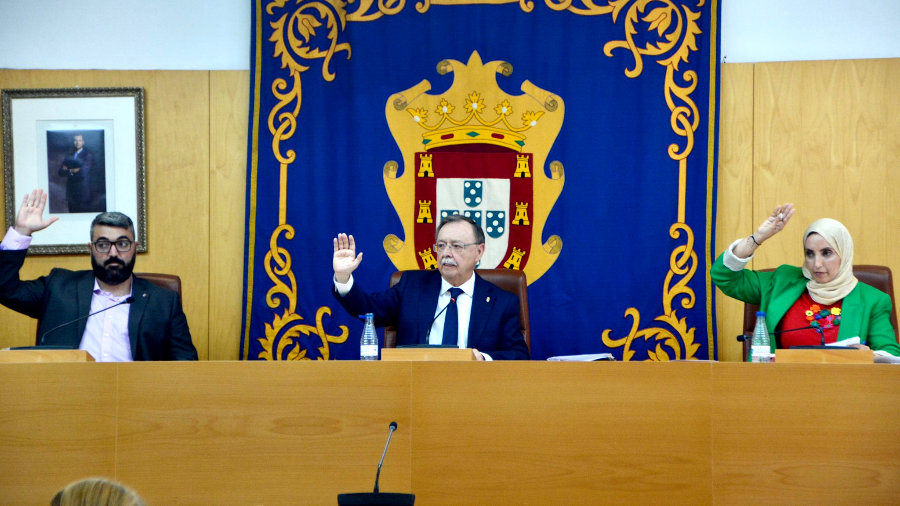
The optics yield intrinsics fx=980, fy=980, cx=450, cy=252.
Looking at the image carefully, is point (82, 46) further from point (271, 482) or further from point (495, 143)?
point (271, 482)

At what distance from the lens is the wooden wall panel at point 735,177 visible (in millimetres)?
4594

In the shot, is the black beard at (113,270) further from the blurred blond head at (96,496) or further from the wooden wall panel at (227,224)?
the blurred blond head at (96,496)

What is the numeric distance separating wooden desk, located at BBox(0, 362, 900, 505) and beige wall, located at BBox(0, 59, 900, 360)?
1.99 metres

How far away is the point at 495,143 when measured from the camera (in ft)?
15.1

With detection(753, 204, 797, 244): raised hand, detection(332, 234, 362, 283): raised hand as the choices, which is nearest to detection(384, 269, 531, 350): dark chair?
detection(332, 234, 362, 283): raised hand

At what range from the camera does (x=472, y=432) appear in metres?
2.64

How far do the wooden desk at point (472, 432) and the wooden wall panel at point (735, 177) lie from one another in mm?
1974

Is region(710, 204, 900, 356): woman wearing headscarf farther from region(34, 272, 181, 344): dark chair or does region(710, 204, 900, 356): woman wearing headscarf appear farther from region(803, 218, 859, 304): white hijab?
region(34, 272, 181, 344): dark chair

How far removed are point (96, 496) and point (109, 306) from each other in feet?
8.68

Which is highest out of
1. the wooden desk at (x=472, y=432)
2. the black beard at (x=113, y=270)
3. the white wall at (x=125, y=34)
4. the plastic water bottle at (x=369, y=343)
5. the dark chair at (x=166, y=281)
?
the white wall at (x=125, y=34)

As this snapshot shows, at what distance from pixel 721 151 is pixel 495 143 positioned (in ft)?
3.49

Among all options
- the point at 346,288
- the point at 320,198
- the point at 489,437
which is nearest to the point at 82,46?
the point at 320,198

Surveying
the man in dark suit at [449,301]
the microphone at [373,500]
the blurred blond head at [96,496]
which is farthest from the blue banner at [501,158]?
the blurred blond head at [96,496]

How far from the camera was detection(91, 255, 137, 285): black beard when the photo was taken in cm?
391
